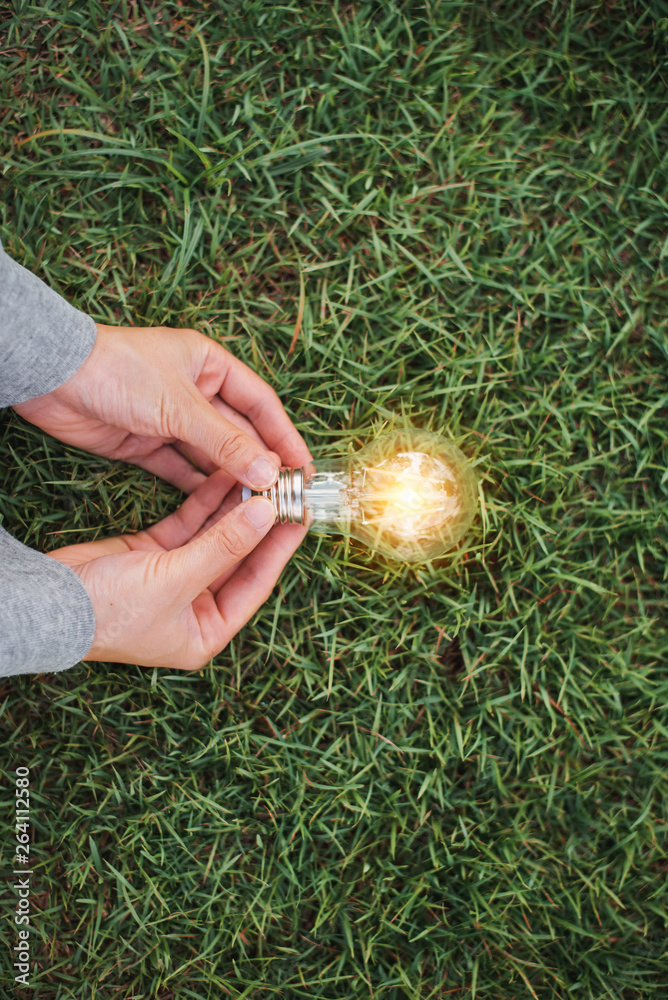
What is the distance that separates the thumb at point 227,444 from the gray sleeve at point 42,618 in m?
0.52

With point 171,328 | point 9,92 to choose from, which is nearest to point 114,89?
point 9,92

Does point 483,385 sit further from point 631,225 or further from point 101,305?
point 101,305

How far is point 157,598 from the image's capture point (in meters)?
1.77

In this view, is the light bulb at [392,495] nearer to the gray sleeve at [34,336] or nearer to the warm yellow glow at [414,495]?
the warm yellow glow at [414,495]

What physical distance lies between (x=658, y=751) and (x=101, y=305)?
2.33 metres

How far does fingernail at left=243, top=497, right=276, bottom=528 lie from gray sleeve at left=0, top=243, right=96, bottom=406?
66 centimetres

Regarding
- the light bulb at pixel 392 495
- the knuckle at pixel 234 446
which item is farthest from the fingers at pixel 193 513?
the knuckle at pixel 234 446

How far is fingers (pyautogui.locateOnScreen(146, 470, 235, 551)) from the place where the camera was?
2070 millimetres

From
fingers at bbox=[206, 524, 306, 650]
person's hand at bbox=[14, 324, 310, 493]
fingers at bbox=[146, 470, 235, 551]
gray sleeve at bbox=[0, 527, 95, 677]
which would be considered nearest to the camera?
gray sleeve at bbox=[0, 527, 95, 677]

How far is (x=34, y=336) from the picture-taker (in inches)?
70.4

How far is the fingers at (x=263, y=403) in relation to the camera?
2.02 metres

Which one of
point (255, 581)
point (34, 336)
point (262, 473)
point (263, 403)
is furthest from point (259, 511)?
point (34, 336)

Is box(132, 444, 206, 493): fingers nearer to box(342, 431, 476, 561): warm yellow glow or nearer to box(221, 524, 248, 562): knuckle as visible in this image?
box(221, 524, 248, 562): knuckle

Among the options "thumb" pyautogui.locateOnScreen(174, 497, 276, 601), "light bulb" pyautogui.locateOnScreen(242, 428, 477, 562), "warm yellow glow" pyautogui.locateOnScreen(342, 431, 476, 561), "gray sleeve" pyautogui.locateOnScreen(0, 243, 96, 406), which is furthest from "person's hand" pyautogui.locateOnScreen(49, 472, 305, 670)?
"gray sleeve" pyautogui.locateOnScreen(0, 243, 96, 406)
